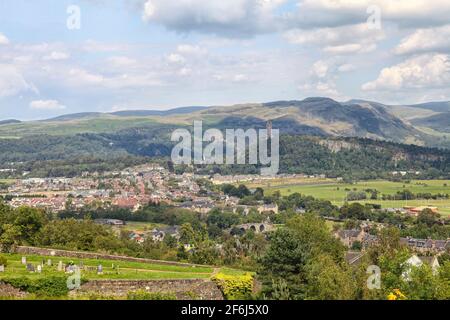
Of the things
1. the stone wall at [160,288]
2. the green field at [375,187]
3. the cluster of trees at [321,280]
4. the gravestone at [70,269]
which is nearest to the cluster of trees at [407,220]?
the green field at [375,187]

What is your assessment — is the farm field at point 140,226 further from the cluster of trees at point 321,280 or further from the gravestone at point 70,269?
the cluster of trees at point 321,280

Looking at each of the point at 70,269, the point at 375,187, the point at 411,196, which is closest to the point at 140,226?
the point at 411,196

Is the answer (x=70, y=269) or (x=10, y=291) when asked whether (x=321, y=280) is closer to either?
(x=70, y=269)

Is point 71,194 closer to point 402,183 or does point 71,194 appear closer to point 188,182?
point 188,182

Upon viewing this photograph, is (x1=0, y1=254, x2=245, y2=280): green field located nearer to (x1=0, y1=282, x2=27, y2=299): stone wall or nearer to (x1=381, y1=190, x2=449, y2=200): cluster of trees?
(x1=0, y1=282, x2=27, y2=299): stone wall
